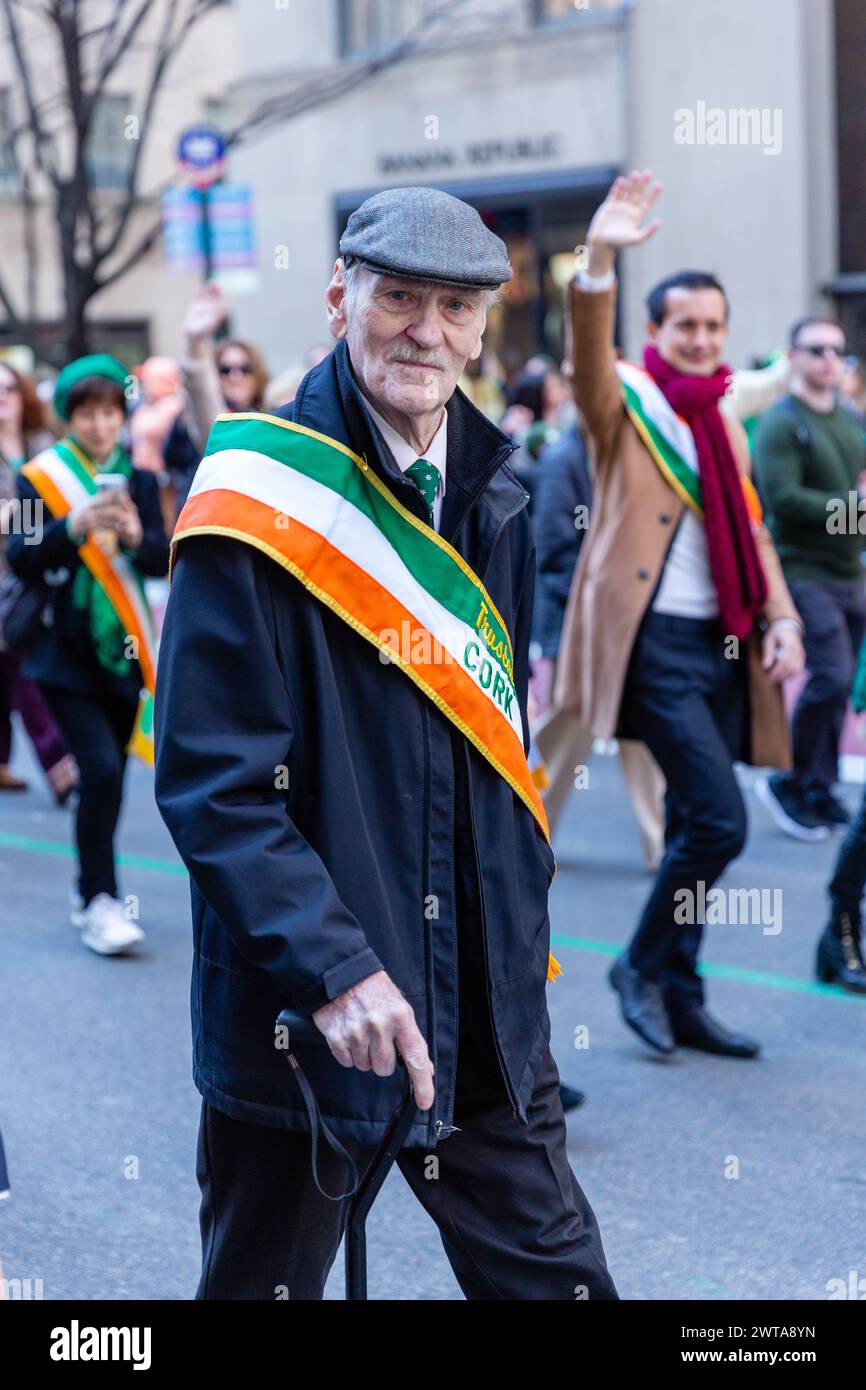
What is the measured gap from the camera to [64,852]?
8336 mm

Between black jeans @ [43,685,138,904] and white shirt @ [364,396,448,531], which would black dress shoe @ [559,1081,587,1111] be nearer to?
black jeans @ [43,685,138,904]

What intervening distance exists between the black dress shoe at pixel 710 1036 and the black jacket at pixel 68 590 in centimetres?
233

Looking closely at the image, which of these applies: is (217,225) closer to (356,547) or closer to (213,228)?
(213,228)

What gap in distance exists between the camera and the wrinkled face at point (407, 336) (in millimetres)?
2617

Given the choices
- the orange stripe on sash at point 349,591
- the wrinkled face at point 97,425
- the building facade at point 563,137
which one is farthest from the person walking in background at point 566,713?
the building facade at point 563,137

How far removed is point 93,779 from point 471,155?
54.5 ft

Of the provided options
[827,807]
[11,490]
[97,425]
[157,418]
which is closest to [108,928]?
[97,425]

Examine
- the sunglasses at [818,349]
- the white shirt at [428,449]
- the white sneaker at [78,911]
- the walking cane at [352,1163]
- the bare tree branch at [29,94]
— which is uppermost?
the bare tree branch at [29,94]

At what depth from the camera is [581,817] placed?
8.84 metres

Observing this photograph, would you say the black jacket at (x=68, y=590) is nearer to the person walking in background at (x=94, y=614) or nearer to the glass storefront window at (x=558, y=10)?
the person walking in background at (x=94, y=614)

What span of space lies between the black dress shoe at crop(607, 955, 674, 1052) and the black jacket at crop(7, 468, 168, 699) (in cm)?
219

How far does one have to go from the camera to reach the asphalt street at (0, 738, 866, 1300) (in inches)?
162

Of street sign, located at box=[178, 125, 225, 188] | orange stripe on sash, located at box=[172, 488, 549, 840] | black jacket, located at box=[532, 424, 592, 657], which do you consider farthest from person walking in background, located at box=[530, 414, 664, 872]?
street sign, located at box=[178, 125, 225, 188]
